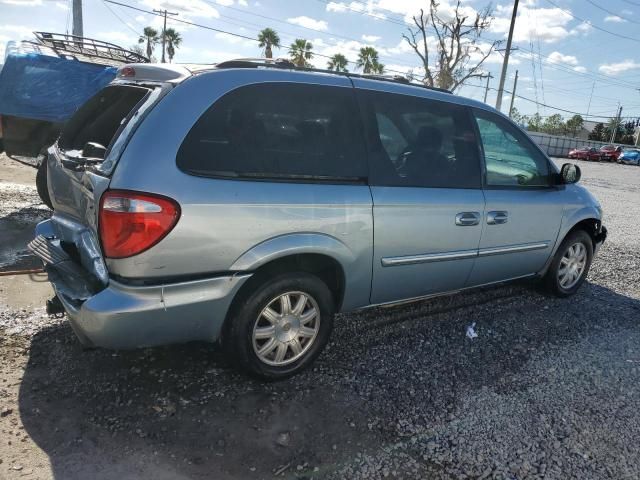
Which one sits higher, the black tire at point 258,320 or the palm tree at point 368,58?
the palm tree at point 368,58

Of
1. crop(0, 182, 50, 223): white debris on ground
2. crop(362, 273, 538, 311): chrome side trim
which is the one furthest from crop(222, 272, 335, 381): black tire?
Answer: crop(0, 182, 50, 223): white debris on ground

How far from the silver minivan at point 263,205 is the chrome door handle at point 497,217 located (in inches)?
0.5

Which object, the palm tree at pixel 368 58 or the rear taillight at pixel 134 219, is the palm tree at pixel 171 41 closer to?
the palm tree at pixel 368 58

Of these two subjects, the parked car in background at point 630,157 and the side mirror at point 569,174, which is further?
the parked car in background at point 630,157

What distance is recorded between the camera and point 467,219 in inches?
142

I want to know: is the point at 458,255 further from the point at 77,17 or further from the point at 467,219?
the point at 77,17

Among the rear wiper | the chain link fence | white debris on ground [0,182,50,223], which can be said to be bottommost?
white debris on ground [0,182,50,223]

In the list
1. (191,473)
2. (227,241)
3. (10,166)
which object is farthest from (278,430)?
(10,166)

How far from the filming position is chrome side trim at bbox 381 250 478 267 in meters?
3.28

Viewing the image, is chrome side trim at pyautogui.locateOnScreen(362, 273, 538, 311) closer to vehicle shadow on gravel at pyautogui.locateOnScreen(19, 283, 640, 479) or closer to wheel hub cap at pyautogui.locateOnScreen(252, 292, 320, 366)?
vehicle shadow on gravel at pyautogui.locateOnScreen(19, 283, 640, 479)

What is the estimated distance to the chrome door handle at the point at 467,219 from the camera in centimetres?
356

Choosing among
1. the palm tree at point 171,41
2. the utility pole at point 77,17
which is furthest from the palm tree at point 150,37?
the utility pole at point 77,17

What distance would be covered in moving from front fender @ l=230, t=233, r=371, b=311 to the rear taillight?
438 mm

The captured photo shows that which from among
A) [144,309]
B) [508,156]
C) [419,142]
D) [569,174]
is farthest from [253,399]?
[569,174]
